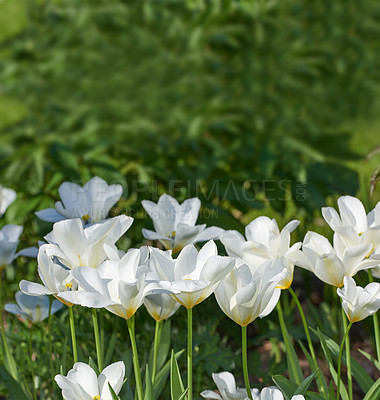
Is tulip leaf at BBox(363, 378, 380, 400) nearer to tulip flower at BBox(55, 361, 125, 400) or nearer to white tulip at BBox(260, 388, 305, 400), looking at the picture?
white tulip at BBox(260, 388, 305, 400)

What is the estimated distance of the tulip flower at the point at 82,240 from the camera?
2.32ft

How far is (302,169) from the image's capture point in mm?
1633

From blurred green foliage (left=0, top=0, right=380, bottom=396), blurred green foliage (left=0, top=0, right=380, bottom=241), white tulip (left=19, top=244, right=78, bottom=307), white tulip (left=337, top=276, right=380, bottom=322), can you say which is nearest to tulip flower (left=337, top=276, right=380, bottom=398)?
white tulip (left=337, top=276, right=380, bottom=322)

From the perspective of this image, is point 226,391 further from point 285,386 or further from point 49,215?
point 49,215

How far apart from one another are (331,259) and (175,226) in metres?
0.31

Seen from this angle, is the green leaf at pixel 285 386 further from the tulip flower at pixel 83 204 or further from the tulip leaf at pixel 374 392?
the tulip flower at pixel 83 204

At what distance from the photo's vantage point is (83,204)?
0.95 meters

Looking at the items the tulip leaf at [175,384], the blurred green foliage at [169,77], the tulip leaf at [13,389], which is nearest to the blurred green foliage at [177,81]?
the blurred green foliage at [169,77]

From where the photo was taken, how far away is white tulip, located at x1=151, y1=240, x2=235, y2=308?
25.1 inches

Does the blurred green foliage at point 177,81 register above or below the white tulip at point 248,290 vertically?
above

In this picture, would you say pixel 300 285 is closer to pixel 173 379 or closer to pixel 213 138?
pixel 213 138

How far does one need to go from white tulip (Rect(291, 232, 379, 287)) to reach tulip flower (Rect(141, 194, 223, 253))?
0.17m

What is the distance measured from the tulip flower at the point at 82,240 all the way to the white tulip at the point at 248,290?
6.4 inches

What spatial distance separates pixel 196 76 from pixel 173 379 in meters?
2.05
